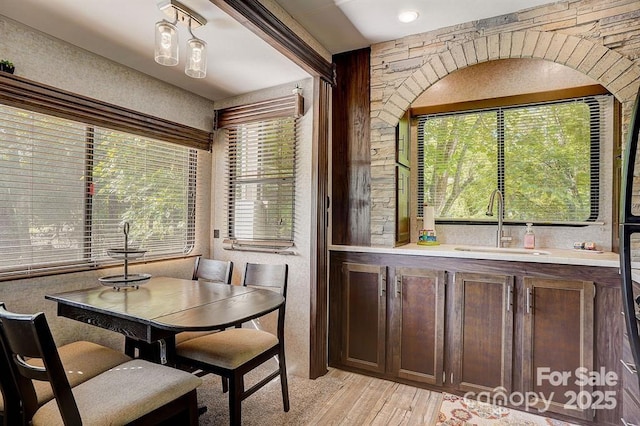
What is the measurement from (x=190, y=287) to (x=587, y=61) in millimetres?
3030

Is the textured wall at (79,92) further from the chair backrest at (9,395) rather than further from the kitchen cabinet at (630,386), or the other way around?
the kitchen cabinet at (630,386)

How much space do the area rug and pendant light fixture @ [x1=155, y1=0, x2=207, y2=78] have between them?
105 inches

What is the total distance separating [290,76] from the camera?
9.89 ft

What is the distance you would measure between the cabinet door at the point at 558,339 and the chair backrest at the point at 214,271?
2.15m

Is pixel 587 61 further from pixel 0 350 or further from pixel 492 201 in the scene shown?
pixel 0 350

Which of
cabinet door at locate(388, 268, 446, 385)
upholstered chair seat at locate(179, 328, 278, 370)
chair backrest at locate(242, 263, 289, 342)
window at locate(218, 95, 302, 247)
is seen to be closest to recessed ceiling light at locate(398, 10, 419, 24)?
window at locate(218, 95, 302, 247)

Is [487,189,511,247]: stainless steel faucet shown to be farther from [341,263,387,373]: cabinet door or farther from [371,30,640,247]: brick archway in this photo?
[341,263,387,373]: cabinet door

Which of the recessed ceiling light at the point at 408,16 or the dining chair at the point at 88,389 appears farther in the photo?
the recessed ceiling light at the point at 408,16

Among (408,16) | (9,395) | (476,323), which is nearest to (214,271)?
(9,395)

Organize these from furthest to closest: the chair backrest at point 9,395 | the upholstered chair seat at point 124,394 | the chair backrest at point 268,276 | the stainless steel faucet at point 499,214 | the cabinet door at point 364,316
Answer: the stainless steel faucet at point 499,214
the cabinet door at point 364,316
the chair backrest at point 268,276
the chair backrest at point 9,395
the upholstered chair seat at point 124,394

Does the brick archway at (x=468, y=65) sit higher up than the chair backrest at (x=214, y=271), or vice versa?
the brick archway at (x=468, y=65)

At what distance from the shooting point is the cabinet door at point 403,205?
2.97 meters

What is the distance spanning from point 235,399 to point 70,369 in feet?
2.88

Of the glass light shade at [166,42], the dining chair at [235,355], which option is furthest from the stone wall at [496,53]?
the glass light shade at [166,42]
